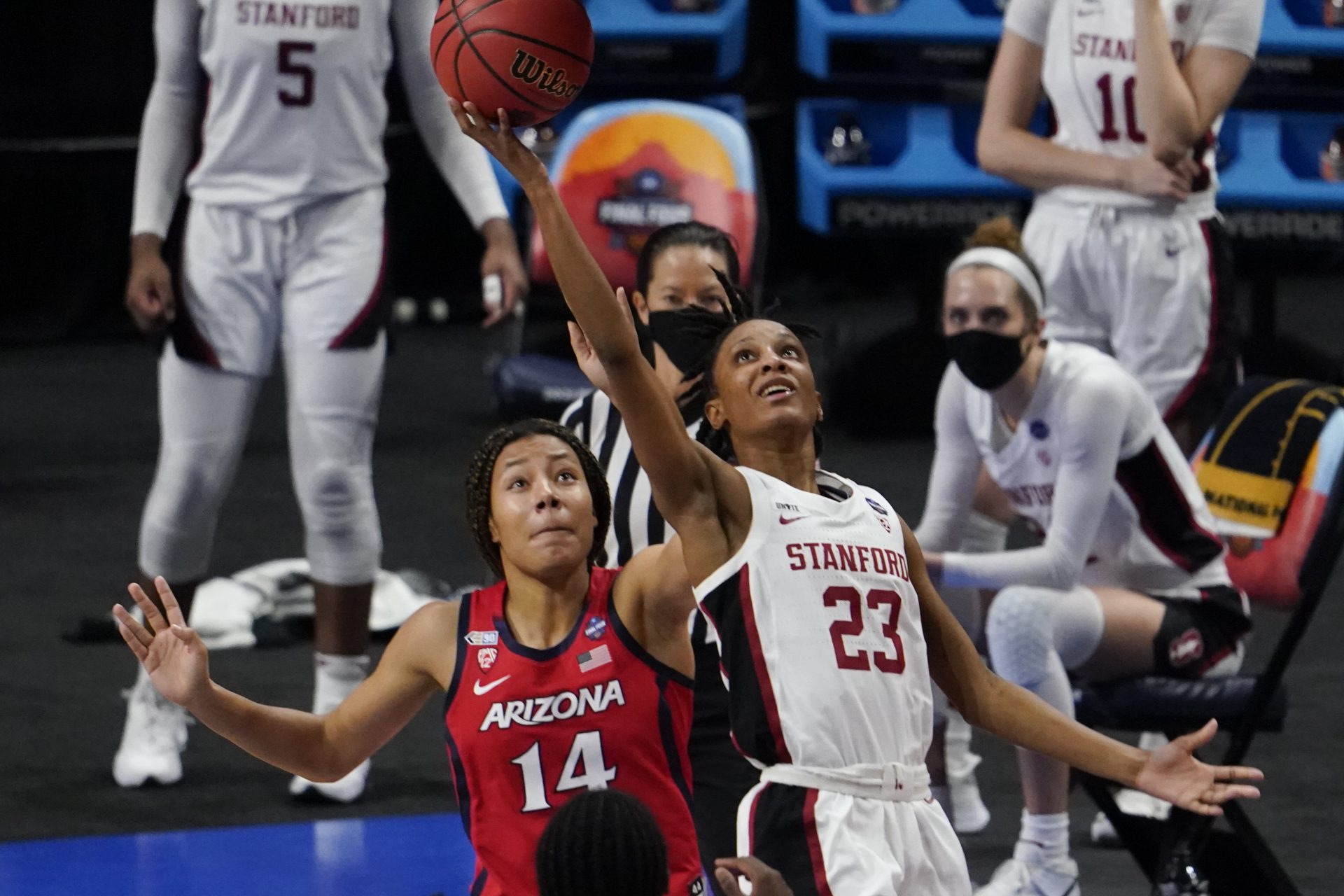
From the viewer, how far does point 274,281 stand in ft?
15.5

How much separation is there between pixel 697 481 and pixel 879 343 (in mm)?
6173

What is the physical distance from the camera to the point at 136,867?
428 cm

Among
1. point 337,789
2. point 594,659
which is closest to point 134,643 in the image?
point 594,659

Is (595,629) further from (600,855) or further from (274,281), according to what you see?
(274,281)

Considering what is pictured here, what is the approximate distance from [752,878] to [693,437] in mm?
1387

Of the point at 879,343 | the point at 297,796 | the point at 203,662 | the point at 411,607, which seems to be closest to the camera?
the point at 203,662

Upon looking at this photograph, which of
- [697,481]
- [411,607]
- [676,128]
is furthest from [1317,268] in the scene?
[697,481]

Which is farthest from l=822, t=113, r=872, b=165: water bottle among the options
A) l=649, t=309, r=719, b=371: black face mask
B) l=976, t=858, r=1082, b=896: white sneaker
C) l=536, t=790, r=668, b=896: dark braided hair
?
l=536, t=790, r=668, b=896: dark braided hair

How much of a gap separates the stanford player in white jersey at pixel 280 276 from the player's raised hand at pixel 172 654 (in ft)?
5.74

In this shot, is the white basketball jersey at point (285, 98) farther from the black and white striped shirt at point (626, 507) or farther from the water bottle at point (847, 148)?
the water bottle at point (847, 148)

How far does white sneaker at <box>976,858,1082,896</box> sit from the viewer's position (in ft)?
13.1

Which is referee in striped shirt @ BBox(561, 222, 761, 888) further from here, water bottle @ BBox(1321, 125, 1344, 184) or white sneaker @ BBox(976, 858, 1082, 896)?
water bottle @ BBox(1321, 125, 1344, 184)

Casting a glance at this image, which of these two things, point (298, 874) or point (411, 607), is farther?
point (411, 607)

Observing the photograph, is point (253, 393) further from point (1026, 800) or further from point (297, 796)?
point (1026, 800)
